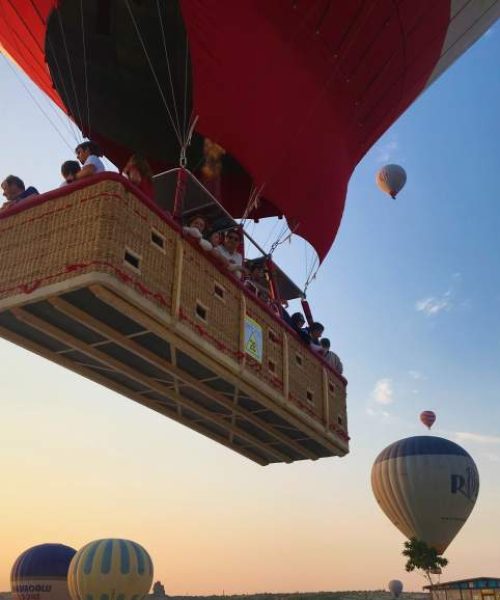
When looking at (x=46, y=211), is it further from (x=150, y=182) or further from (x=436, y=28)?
(x=436, y=28)

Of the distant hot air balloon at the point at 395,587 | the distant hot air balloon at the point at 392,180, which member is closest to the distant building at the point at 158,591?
the distant hot air balloon at the point at 395,587

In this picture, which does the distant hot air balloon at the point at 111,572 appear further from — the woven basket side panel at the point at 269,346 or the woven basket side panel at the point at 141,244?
the woven basket side panel at the point at 141,244

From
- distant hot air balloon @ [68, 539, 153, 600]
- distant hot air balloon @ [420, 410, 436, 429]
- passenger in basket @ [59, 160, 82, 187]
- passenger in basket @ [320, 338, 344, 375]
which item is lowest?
distant hot air balloon @ [68, 539, 153, 600]

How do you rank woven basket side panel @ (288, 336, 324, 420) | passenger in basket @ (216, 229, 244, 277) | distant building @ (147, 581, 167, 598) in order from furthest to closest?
distant building @ (147, 581, 167, 598) → woven basket side panel @ (288, 336, 324, 420) → passenger in basket @ (216, 229, 244, 277)

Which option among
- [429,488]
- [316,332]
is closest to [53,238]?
[316,332]

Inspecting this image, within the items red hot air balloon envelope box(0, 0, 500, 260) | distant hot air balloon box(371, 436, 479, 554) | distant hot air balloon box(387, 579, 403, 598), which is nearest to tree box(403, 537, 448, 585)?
distant hot air balloon box(371, 436, 479, 554)

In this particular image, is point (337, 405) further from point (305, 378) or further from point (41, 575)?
point (41, 575)

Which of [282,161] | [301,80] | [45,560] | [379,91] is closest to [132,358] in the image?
[282,161]

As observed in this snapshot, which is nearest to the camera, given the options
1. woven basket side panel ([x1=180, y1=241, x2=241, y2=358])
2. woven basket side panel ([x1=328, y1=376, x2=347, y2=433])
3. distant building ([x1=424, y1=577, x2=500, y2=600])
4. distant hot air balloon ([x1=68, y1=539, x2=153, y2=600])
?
woven basket side panel ([x1=180, y1=241, x2=241, y2=358])

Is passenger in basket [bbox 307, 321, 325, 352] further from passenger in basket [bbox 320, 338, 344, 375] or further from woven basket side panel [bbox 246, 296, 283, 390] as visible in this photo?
woven basket side panel [bbox 246, 296, 283, 390]
